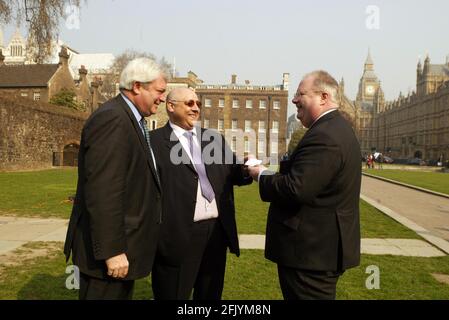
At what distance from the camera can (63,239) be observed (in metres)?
7.37

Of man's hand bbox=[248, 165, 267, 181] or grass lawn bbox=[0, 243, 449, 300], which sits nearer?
man's hand bbox=[248, 165, 267, 181]

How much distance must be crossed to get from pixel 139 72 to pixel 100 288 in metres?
1.51

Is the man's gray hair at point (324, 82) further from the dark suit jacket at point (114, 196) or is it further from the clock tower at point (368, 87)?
the clock tower at point (368, 87)

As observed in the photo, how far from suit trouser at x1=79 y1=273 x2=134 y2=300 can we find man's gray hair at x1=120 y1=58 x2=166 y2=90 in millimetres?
1352

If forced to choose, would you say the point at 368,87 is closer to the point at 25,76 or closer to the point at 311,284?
the point at 25,76

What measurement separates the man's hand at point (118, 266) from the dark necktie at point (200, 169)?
115 cm

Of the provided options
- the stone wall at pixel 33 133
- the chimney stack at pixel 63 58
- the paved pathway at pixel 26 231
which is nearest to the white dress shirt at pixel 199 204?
the paved pathway at pixel 26 231

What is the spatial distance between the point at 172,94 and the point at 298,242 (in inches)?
70.0

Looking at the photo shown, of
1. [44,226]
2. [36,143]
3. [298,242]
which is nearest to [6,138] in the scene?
[36,143]

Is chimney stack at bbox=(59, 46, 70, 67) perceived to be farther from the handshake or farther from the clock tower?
the clock tower

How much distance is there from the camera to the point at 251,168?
3279mm

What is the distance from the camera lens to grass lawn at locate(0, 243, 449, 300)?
4.80 m

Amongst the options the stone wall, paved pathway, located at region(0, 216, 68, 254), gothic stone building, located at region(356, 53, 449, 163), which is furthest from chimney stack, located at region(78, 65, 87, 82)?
gothic stone building, located at region(356, 53, 449, 163)

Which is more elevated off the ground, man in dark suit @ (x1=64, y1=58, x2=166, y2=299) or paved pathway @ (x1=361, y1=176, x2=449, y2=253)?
man in dark suit @ (x1=64, y1=58, x2=166, y2=299)
